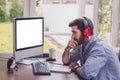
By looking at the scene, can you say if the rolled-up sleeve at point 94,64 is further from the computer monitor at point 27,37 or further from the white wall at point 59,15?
the white wall at point 59,15

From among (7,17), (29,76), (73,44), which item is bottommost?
(29,76)

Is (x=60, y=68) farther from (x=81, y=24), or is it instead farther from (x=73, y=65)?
(x=81, y=24)

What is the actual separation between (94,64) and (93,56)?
3.2 inches

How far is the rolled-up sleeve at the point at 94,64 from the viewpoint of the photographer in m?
2.18

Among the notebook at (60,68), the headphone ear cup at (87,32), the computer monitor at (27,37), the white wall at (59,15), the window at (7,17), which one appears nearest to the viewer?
the headphone ear cup at (87,32)

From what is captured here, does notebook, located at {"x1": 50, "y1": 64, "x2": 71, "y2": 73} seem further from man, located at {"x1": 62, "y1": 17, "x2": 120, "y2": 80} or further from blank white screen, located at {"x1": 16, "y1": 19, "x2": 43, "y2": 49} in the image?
blank white screen, located at {"x1": 16, "y1": 19, "x2": 43, "y2": 49}

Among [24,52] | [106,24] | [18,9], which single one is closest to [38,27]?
[24,52]

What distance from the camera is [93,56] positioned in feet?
7.30

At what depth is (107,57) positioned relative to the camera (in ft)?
7.40

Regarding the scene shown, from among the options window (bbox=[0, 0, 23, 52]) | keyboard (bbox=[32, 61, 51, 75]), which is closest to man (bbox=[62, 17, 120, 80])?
keyboard (bbox=[32, 61, 51, 75])

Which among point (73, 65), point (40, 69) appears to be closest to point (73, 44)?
point (73, 65)

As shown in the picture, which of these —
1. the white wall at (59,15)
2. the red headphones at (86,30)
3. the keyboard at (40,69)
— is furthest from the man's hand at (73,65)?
the white wall at (59,15)

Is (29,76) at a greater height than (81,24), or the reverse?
(81,24)

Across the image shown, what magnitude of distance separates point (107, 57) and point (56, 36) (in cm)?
154
